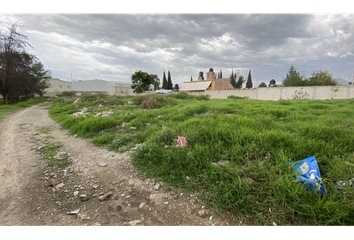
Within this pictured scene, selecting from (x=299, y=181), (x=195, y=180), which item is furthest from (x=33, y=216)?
(x=299, y=181)

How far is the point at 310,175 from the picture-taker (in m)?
1.83

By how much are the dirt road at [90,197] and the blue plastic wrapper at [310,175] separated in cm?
96

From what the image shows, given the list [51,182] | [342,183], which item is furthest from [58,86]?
[342,183]

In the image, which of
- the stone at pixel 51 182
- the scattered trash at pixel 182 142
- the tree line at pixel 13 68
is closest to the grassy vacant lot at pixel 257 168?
the scattered trash at pixel 182 142

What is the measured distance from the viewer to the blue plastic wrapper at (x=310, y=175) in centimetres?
168

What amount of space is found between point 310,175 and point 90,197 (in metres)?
2.89

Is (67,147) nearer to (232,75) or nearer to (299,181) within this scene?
(299,181)

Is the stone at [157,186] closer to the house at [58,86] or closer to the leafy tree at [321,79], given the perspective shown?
the leafy tree at [321,79]

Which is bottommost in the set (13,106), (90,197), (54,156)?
(90,197)

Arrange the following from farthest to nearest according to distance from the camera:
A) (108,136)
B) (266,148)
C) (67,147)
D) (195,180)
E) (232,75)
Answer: (232,75)
(108,136)
(67,147)
(266,148)
(195,180)

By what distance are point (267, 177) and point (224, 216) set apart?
0.81m

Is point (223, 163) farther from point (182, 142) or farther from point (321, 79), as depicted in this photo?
point (321, 79)

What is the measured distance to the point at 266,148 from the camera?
2479 mm

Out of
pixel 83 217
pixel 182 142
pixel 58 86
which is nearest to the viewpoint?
pixel 83 217
